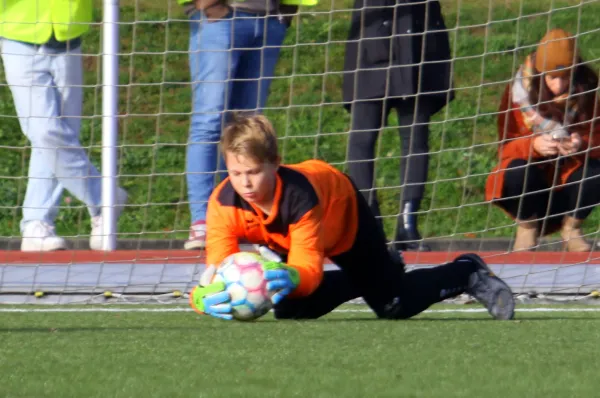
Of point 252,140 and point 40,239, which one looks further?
point 40,239

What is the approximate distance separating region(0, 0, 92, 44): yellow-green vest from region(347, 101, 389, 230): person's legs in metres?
1.45

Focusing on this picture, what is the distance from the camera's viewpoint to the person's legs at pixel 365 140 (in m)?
6.43

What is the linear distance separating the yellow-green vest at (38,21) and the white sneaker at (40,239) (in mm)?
902

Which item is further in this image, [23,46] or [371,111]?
[371,111]

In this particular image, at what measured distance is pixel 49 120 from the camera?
6098mm

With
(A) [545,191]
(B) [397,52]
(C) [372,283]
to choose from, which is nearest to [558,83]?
(A) [545,191]

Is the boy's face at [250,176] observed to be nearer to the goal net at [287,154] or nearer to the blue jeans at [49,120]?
the goal net at [287,154]

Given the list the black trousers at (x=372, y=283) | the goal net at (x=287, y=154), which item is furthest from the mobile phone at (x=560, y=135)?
the black trousers at (x=372, y=283)

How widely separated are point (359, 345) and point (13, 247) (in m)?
3.81

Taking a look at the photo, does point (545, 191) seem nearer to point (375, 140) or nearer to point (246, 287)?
point (375, 140)

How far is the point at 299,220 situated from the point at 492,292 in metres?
0.89

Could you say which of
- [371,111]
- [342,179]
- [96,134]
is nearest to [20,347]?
[342,179]

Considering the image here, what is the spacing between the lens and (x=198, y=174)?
6.12 meters

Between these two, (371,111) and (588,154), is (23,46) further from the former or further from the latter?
(588,154)
